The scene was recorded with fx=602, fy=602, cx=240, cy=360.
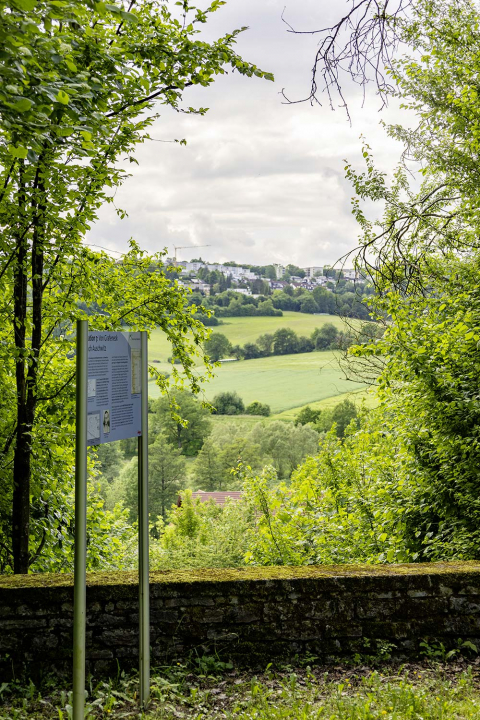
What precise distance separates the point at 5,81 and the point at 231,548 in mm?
13684

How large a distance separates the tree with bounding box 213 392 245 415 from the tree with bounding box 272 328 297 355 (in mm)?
9803

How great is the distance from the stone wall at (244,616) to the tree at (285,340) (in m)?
51.7

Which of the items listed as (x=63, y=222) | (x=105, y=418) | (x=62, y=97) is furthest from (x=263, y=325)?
(x=62, y=97)

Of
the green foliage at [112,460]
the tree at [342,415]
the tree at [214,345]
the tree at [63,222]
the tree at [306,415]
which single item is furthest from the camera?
the tree at [306,415]

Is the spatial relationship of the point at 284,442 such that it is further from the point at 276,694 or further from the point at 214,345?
the point at 276,694

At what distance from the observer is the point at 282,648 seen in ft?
13.3

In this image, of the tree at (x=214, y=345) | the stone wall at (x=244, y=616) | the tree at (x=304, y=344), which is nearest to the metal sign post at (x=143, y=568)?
the stone wall at (x=244, y=616)

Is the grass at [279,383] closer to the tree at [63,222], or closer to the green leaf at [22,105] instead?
the tree at [63,222]

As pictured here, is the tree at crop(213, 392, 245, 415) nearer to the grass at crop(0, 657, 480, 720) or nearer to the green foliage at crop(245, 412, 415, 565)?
the green foliage at crop(245, 412, 415, 565)

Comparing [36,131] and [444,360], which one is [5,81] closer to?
[36,131]

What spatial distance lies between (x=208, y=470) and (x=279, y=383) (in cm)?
1777

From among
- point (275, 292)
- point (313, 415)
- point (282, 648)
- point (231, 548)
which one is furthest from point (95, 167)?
point (313, 415)

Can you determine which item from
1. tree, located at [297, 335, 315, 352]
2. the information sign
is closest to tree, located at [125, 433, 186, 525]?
tree, located at [297, 335, 315, 352]

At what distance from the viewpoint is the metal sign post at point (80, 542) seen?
9.70 ft
